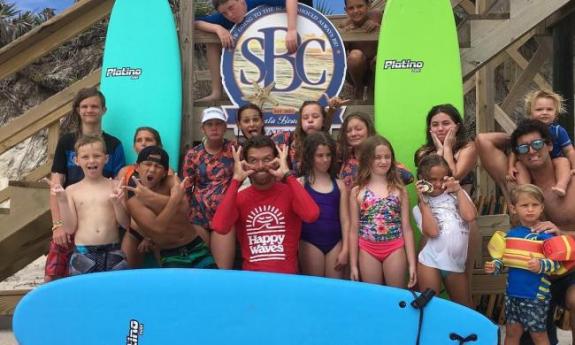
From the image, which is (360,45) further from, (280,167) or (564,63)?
(564,63)

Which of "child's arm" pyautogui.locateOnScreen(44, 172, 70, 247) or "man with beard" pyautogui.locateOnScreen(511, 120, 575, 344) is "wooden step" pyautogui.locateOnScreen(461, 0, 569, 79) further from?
"child's arm" pyautogui.locateOnScreen(44, 172, 70, 247)

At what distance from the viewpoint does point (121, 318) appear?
248 centimetres

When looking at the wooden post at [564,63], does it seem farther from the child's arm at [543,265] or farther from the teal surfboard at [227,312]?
the teal surfboard at [227,312]

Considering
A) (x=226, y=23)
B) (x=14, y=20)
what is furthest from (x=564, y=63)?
(x=14, y=20)

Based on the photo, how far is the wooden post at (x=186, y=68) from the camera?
3.74m

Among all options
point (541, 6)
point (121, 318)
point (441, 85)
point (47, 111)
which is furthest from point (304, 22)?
point (121, 318)

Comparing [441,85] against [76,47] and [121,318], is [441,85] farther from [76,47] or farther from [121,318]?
[76,47]

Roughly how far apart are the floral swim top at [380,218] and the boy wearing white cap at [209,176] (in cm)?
73

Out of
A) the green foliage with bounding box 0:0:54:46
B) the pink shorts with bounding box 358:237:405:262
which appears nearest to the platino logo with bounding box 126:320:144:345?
the pink shorts with bounding box 358:237:405:262

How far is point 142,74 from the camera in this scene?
377 cm

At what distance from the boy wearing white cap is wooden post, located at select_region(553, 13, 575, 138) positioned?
12.6 feet

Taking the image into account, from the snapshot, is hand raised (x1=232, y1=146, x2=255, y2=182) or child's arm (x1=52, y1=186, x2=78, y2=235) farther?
child's arm (x1=52, y1=186, x2=78, y2=235)

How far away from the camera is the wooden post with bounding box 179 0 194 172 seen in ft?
12.3

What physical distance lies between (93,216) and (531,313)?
208 cm
